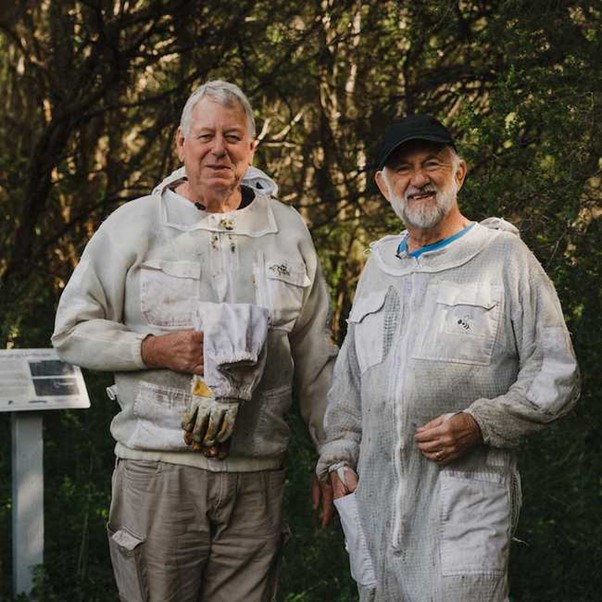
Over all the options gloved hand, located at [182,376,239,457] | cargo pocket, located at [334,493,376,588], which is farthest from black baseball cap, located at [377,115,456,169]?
cargo pocket, located at [334,493,376,588]

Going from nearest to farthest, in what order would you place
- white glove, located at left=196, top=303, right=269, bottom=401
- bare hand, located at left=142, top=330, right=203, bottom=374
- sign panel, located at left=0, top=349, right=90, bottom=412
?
1. white glove, located at left=196, top=303, right=269, bottom=401
2. bare hand, located at left=142, top=330, right=203, bottom=374
3. sign panel, located at left=0, top=349, right=90, bottom=412

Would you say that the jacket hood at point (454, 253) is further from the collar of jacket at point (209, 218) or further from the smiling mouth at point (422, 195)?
the collar of jacket at point (209, 218)

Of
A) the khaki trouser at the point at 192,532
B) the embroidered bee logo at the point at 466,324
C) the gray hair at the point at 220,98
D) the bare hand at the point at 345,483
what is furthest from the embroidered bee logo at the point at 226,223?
the embroidered bee logo at the point at 466,324

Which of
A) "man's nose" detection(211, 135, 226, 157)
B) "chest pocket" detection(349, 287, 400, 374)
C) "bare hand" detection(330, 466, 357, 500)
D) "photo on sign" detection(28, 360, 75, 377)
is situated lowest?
"bare hand" detection(330, 466, 357, 500)

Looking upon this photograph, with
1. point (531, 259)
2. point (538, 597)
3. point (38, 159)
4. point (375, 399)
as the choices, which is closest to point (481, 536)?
point (375, 399)

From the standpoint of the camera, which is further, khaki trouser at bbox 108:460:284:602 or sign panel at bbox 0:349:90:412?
sign panel at bbox 0:349:90:412

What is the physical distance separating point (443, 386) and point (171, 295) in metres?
1.07

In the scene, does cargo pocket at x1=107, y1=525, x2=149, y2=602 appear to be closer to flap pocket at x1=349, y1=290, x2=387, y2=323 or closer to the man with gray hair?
the man with gray hair

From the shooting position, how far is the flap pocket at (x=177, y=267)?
4.27 m

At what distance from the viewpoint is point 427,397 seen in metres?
3.70

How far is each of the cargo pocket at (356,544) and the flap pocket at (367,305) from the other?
1.83 feet

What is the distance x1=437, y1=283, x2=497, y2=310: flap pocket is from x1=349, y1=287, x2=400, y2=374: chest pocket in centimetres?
18

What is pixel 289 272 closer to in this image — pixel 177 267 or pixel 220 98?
pixel 177 267

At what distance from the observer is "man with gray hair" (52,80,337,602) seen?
422cm
